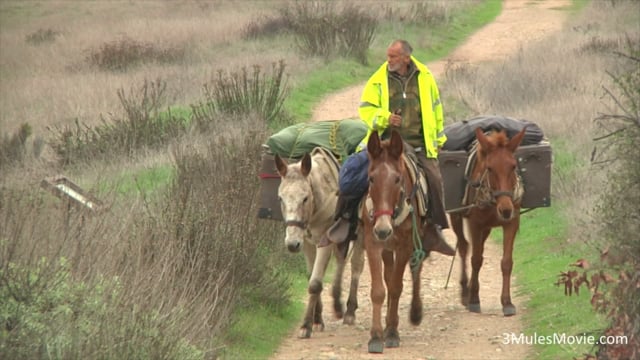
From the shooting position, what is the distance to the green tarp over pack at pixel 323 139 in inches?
461

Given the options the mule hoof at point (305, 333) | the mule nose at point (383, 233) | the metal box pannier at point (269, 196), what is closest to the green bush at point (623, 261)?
the mule nose at point (383, 233)

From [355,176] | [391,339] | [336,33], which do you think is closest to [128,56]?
[336,33]

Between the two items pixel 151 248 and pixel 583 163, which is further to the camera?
pixel 583 163

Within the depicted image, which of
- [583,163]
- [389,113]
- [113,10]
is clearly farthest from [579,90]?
[113,10]

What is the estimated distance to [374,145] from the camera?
1027cm

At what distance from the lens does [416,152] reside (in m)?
11.2

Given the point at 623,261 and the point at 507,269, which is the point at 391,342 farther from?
the point at 623,261

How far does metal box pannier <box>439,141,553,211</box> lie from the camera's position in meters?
12.0

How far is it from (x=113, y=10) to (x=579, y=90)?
2775cm

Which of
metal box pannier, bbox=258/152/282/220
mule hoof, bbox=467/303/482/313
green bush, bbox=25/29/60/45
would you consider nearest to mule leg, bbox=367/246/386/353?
metal box pannier, bbox=258/152/282/220

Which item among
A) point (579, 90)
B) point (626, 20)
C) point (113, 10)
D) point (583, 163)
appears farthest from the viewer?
point (113, 10)

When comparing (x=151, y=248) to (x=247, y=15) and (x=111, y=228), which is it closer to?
(x=111, y=228)

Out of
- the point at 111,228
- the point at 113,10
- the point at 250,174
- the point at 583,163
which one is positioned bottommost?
the point at 113,10

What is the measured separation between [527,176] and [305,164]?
237 cm
